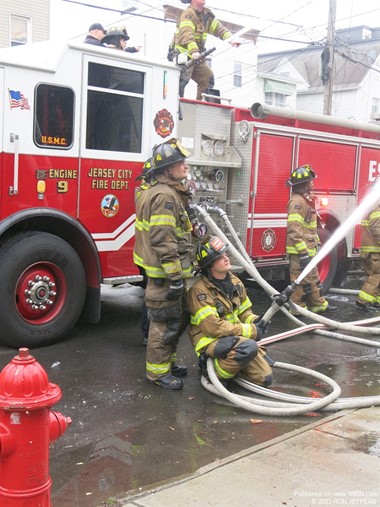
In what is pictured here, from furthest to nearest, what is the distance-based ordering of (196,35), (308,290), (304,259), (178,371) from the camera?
1. (196,35)
2. (308,290)
3. (304,259)
4. (178,371)

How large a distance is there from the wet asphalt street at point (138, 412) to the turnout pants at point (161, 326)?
0.19 meters

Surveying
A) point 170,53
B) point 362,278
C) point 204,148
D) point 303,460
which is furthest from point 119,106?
point 362,278

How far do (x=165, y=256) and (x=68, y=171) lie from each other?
5.63 ft

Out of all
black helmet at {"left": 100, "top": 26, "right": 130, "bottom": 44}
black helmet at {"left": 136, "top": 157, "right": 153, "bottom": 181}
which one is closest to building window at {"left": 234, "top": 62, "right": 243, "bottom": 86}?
black helmet at {"left": 100, "top": 26, "right": 130, "bottom": 44}

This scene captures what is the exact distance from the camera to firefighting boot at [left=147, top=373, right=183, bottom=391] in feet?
15.5

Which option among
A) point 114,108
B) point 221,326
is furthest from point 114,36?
point 221,326

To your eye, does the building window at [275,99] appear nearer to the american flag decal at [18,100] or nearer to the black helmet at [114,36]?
the black helmet at [114,36]

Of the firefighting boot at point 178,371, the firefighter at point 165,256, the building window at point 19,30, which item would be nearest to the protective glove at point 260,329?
the firefighter at point 165,256

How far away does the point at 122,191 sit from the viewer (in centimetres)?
620

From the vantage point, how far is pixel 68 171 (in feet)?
18.9

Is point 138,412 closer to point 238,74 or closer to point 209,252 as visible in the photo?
Result: point 209,252

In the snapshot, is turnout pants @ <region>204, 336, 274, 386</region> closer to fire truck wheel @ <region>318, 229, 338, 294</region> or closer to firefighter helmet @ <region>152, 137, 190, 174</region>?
firefighter helmet @ <region>152, 137, 190, 174</region>

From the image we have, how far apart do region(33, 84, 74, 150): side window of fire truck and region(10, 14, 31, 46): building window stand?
49.8 feet

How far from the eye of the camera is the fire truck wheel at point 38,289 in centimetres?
536
